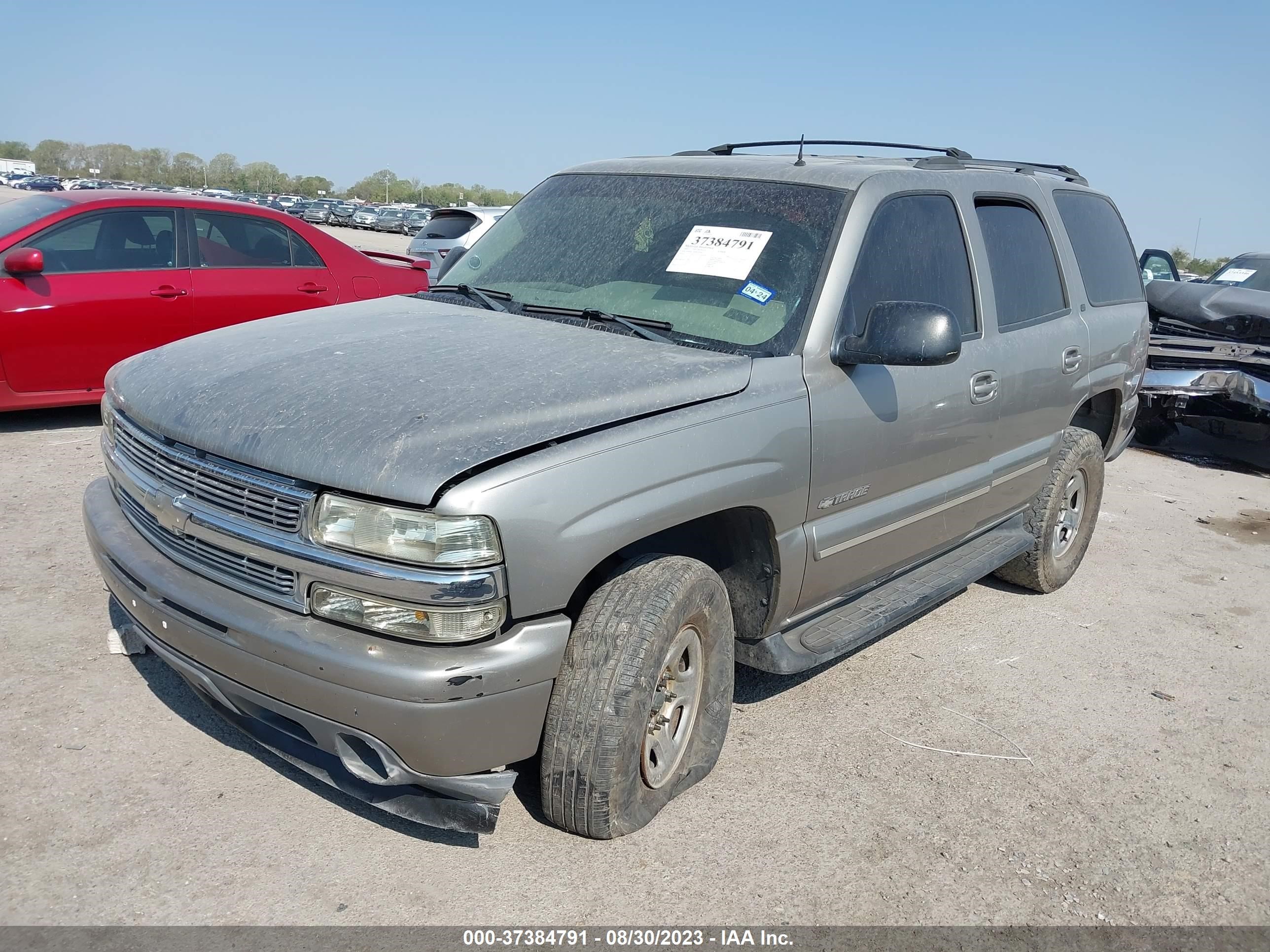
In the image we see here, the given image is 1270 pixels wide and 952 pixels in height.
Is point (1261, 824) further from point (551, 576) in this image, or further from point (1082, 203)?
point (1082, 203)

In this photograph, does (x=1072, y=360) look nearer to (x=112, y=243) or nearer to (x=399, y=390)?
(x=399, y=390)

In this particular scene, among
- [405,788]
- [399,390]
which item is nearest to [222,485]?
[399,390]

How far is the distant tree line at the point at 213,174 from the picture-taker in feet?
344

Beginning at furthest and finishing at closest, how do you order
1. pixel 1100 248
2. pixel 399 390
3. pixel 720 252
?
pixel 1100 248
pixel 720 252
pixel 399 390

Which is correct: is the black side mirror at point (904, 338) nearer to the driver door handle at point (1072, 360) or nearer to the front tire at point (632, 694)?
the front tire at point (632, 694)

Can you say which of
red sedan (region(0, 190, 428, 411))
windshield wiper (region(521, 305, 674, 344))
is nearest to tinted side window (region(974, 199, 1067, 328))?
windshield wiper (region(521, 305, 674, 344))

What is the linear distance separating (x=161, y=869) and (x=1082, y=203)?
5.01m

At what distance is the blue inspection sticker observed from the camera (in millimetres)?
3520

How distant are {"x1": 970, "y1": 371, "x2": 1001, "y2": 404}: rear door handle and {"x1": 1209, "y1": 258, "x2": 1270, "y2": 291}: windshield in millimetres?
8112

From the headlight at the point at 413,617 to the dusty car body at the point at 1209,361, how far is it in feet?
23.3

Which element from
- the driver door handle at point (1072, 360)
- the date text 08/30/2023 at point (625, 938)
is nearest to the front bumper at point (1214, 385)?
the driver door handle at point (1072, 360)

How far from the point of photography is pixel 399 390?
2.87 metres

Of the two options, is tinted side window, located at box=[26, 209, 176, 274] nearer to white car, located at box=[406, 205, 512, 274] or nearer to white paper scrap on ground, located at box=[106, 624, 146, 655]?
white paper scrap on ground, located at box=[106, 624, 146, 655]

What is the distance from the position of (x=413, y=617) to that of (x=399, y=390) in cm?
67
